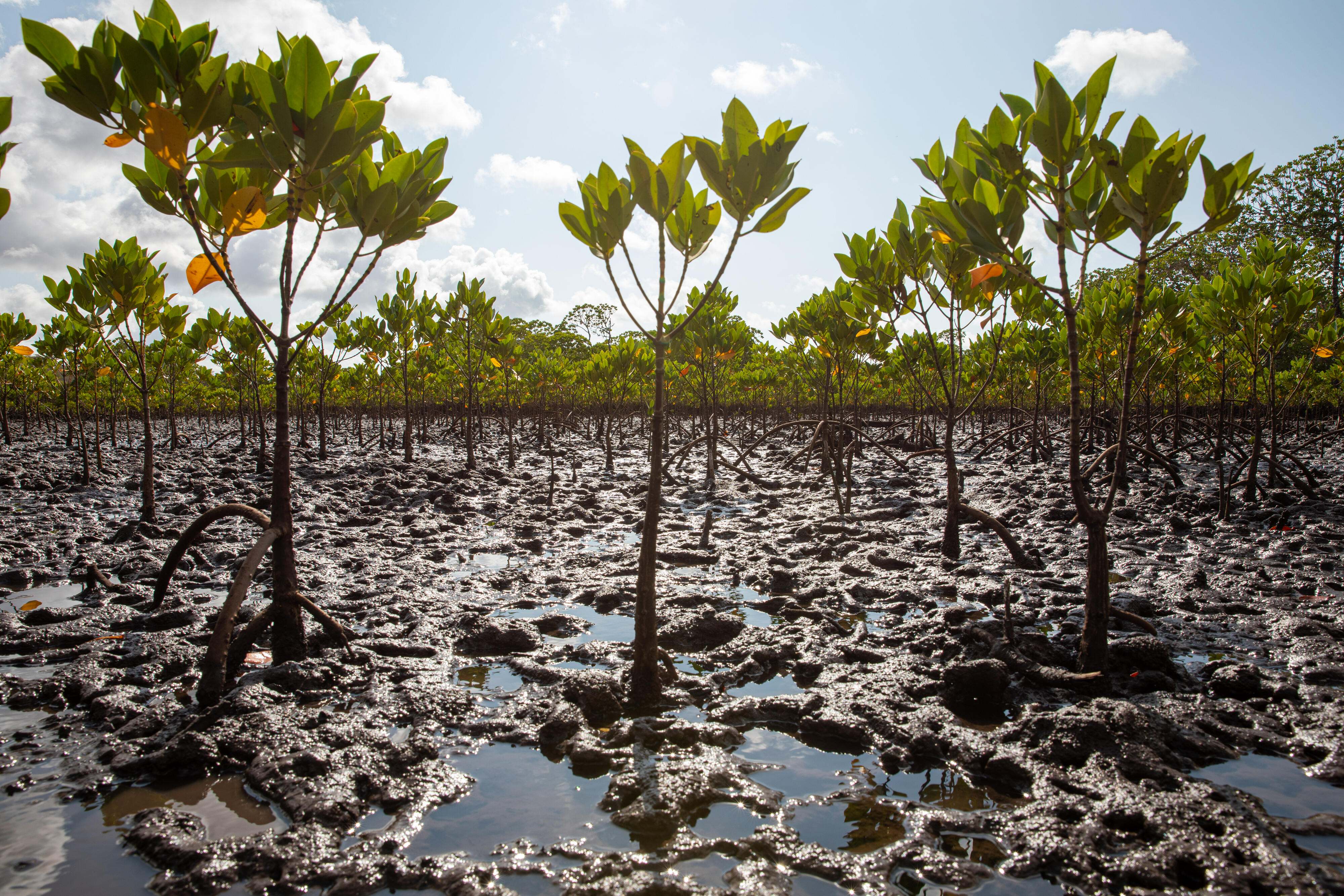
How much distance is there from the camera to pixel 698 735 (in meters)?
2.71

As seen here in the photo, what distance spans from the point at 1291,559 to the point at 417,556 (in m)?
7.52

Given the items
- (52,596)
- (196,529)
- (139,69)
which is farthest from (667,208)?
(52,596)

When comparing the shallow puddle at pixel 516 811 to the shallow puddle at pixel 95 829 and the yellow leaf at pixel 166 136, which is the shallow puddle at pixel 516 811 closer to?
the shallow puddle at pixel 95 829

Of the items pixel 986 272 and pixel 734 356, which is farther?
pixel 734 356

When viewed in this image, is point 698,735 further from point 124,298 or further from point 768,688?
point 124,298

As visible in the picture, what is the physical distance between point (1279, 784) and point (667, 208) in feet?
10.8

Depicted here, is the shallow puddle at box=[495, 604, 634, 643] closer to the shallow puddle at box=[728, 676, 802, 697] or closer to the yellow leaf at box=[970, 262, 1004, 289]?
the shallow puddle at box=[728, 676, 802, 697]

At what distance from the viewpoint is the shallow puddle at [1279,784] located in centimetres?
207

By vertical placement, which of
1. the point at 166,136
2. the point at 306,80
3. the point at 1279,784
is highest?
the point at 306,80

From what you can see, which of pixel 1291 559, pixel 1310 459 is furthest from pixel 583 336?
pixel 1291 559

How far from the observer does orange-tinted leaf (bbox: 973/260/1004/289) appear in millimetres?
3113

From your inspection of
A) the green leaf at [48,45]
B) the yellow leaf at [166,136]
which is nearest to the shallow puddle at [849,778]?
the yellow leaf at [166,136]

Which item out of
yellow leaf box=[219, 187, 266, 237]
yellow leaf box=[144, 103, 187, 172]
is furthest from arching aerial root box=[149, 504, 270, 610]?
yellow leaf box=[144, 103, 187, 172]

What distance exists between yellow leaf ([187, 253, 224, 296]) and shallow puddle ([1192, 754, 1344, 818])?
484cm
